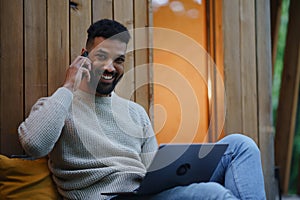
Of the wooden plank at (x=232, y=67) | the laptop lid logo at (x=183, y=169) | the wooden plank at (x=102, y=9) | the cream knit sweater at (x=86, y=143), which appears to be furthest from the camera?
the wooden plank at (x=232, y=67)

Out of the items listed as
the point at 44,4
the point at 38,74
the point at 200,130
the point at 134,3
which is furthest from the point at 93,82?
the point at 200,130

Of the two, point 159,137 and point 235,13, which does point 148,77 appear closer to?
point 159,137

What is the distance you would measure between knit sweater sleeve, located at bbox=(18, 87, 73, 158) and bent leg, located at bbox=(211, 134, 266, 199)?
616 millimetres

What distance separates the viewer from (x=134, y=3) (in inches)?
92.4

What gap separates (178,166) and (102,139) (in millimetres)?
429

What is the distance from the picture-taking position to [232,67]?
2732mm

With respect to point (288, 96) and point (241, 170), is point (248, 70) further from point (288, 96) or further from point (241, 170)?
point (288, 96)

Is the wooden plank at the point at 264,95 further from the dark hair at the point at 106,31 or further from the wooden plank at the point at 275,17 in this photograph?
the wooden plank at the point at 275,17

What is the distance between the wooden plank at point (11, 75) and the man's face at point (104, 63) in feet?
0.98

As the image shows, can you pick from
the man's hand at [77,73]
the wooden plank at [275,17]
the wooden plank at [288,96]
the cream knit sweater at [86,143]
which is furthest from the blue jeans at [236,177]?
the wooden plank at [275,17]

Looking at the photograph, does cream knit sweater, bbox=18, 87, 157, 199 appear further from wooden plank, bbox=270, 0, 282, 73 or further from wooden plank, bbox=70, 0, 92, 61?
wooden plank, bbox=270, 0, 282, 73

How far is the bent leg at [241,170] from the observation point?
163 cm

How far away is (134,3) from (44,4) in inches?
19.5

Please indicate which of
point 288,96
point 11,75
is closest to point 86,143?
point 11,75
